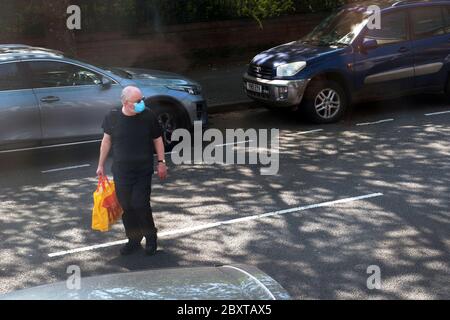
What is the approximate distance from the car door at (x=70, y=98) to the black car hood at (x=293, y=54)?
9.30ft

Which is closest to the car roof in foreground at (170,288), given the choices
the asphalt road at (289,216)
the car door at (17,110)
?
the asphalt road at (289,216)

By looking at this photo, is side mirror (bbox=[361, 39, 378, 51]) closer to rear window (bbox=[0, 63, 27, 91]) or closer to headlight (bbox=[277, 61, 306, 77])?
headlight (bbox=[277, 61, 306, 77])

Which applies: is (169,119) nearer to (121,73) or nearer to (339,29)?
(121,73)

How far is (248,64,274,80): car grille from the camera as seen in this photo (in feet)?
37.3

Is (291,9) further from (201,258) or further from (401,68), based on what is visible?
(201,258)

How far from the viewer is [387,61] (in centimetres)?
1141

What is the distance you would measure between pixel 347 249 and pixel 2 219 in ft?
11.7

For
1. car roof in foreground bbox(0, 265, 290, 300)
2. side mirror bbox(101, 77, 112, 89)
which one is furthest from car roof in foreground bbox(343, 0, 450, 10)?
car roof in foreground bbox(0, 265, 290, 300)

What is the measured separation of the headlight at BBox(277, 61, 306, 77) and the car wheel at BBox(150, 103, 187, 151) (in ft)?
6.29

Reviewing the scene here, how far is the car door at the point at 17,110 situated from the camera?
9.08 metres

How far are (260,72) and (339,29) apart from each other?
4.99ft

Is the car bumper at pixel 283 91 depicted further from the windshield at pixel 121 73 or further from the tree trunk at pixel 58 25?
the tree trunk at pixel 58 25

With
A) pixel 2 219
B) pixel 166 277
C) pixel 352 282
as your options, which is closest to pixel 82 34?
pixel 2 219

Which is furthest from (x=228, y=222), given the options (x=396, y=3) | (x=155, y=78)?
(x=396, y=3)
